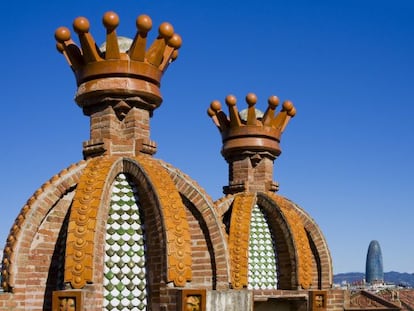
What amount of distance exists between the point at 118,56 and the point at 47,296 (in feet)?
9.98

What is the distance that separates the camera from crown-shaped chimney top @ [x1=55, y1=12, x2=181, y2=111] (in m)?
8.85

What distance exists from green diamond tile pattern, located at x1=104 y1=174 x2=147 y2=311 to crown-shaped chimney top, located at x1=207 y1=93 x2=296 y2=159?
4.29 meters

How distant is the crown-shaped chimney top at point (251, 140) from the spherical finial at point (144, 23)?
12.5 ft

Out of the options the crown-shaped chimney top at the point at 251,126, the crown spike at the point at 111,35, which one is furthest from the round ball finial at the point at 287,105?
the crown spike at the point at 111,35

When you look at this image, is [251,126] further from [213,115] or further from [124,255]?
[124,255]

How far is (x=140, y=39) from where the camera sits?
8805 mm

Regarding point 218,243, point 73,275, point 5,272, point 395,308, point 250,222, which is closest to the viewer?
point 73,275

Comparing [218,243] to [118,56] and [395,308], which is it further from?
[395,308]

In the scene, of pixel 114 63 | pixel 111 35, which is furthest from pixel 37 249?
pixel 111 35

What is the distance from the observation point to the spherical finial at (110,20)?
8578 mm

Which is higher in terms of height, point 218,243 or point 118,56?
point 118,56

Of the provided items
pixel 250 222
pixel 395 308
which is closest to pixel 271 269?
pixel 250 222

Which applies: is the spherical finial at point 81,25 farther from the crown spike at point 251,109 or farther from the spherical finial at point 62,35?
the crown spike at point 251,109

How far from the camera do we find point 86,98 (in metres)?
9.10
